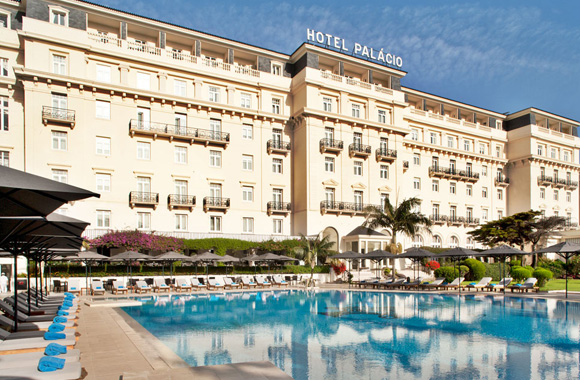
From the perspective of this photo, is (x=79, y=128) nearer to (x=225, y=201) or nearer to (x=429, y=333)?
(x=225, y=201)

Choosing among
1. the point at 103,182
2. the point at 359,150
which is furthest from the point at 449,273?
the point at 103,182

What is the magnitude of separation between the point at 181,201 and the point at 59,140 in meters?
8.70

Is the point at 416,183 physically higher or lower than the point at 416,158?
lower

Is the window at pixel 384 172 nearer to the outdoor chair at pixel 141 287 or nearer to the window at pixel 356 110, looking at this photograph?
the window at pixel 356 110

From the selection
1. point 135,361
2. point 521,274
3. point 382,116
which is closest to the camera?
point 135,361

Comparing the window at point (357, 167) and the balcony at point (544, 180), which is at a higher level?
the window at point (357, 167)

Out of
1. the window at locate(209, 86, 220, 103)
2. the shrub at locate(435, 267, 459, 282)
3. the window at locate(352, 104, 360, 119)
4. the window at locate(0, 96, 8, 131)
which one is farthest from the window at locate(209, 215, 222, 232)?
the shrub at locate(435, 267, 459, 282)

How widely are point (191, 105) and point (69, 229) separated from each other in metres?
24.9

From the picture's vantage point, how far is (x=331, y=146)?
36.6m

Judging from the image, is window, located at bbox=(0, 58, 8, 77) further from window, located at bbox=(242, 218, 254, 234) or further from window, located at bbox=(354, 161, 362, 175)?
window, located at bbox=(354, 161, 362, 175)

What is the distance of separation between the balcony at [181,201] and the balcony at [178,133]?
405 centimetres

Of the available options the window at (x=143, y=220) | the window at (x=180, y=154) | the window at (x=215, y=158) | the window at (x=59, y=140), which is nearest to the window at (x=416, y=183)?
the window at (x=215, y=158)

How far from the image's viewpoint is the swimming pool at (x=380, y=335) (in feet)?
29.3

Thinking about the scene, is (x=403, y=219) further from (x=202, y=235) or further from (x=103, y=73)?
(x=103, y=73)
